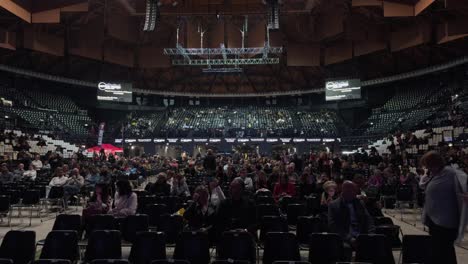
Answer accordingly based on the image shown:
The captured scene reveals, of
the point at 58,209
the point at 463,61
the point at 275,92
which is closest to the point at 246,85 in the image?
the point at 275,92

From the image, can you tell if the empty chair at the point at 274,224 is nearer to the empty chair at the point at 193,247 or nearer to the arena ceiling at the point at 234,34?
the empty chair at the point at 193,247

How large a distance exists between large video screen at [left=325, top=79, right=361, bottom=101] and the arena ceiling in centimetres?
309

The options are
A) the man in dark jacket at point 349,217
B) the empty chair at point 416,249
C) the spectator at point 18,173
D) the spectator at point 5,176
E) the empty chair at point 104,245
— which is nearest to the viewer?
the empty chair at point 416,249

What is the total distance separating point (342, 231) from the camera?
5.77 meters

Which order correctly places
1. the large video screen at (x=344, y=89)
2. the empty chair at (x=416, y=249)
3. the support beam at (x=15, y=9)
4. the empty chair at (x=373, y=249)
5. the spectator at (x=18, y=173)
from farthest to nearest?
1. the large video screen at (x=344, y=89)
2. the support beam at (x=15, y=9)
3. the spectator at (x=18, y=173)
4. the empty chair at (x=416, y=249)
5. the empty chair at (x=373, y=249)

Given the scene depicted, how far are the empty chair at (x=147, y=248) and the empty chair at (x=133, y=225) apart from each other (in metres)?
1.49

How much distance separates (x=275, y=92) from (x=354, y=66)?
33.0ft

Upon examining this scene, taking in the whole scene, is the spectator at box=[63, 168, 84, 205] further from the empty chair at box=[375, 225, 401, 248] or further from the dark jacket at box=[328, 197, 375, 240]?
the empty chair at box=[375, 225, 401, 248]

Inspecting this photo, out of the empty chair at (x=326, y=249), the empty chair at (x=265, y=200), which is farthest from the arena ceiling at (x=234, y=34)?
the empty chair at (x=326, y=249)

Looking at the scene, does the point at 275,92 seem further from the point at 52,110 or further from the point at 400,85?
the point at 52,110

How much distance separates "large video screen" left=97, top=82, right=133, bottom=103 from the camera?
1234 inches

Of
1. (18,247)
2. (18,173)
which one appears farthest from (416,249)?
(18,173)

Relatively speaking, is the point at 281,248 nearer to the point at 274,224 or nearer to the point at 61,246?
the point at 274,224

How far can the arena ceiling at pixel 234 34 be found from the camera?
21.7 meters
